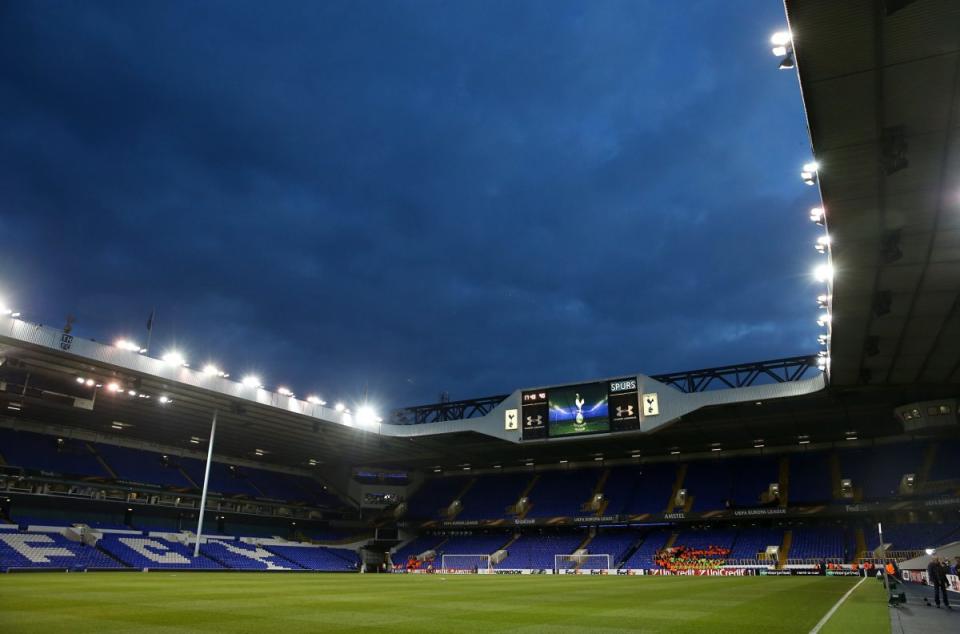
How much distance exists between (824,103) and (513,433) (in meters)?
36.3

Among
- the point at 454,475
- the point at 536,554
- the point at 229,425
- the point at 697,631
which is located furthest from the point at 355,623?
the point at 454,475

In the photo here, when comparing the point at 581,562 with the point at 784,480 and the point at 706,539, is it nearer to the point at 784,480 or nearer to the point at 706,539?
the point at 706,539

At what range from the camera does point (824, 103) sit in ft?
45.1

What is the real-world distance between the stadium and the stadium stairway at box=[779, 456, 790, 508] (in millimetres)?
436

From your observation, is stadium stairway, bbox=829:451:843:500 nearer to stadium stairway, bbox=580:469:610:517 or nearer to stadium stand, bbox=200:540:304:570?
stadium stairway, bbox=580:469:610:517

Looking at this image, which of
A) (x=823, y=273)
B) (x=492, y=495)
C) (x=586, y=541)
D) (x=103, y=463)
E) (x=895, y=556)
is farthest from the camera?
(x=492, y=495)

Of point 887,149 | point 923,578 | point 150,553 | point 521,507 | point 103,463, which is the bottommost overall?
point 150,553

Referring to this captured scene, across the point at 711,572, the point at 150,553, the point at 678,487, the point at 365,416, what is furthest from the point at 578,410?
the point at 150,553

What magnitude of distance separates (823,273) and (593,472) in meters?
44.8

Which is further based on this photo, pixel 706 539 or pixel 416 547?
pixel 416 547

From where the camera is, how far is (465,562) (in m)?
55.7

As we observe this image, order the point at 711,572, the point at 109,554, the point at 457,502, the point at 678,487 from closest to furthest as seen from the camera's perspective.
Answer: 1. the point at 109,554
2. the point at 711,572
3. the point at 678,487
4. the point at 457,502

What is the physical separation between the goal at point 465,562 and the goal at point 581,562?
6.59 meters

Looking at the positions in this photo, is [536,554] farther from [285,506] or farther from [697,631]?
[697,631]
